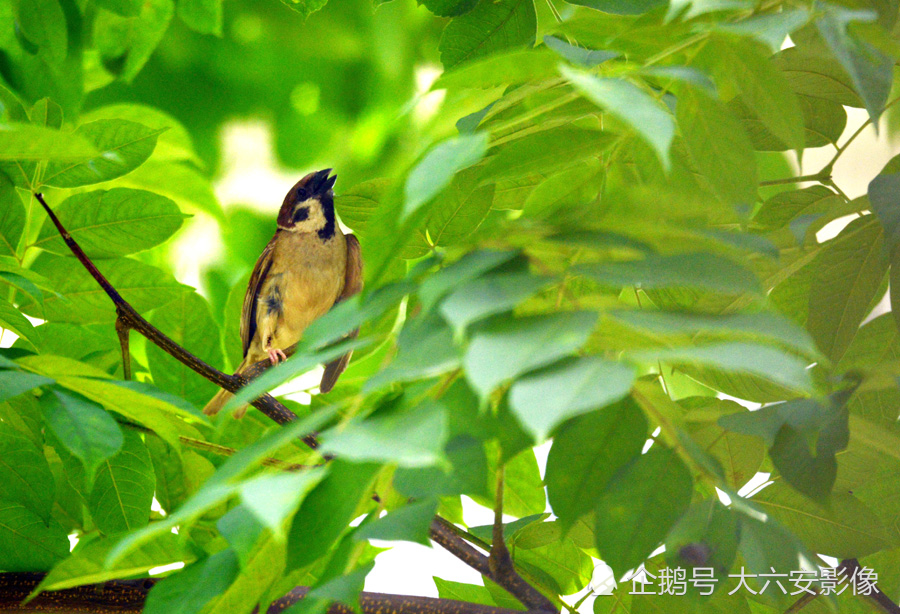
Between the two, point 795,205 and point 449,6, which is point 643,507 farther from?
point 449,6

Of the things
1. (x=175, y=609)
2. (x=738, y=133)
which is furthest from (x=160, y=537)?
(x=738, y=133)

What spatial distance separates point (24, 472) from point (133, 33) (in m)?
0.77

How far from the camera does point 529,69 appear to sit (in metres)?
0.65

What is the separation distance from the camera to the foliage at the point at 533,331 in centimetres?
52

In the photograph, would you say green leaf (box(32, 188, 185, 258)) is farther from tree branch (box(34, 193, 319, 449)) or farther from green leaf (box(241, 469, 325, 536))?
green leaf (box(241, 469, 325, 536))

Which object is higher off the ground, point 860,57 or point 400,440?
point 860,57

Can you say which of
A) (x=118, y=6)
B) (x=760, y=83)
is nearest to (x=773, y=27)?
(x=760, y=83)

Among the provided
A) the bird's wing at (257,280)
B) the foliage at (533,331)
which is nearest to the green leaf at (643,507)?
the foliage at (533,331)

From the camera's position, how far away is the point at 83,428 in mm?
798

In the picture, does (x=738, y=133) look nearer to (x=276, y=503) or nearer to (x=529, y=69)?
(x=529, y=69)

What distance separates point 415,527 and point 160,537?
1.37 ft

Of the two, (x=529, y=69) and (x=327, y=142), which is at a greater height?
(x=327, y=142)

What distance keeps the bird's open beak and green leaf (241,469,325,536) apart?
2.15 m

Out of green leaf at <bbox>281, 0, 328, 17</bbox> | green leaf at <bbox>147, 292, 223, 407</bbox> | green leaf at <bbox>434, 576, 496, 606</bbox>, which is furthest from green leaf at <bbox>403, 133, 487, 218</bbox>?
Result: green leaf at <bbox>147, 292, 223, 407</bbox>
